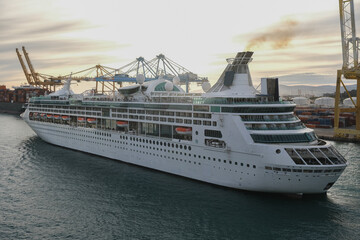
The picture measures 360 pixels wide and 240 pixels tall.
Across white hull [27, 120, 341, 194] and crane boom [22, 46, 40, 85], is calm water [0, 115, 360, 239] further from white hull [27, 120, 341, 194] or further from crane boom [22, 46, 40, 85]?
crane boom [22, 46, 40, 85]

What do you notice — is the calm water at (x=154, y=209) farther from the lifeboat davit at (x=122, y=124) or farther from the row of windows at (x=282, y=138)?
the lifeboat davit at (x=122, y=124)

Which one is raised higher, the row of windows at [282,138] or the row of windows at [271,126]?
the row of windows at [271,126]

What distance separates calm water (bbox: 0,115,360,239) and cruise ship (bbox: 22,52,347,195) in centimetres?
160

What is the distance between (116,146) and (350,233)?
81.9 feet

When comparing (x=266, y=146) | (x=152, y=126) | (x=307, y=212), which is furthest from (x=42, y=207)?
(x=307, y=212)

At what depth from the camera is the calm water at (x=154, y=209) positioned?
20.2m

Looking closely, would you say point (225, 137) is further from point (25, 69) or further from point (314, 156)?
point (25, 69)

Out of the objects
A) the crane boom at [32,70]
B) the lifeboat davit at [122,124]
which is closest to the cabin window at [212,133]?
the lifeboat davit at [122,124]

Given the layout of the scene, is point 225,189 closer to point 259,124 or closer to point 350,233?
point 259,124

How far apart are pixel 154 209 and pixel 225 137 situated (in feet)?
26.2

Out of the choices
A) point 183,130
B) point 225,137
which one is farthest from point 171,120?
point 225,137

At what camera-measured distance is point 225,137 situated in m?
26.2

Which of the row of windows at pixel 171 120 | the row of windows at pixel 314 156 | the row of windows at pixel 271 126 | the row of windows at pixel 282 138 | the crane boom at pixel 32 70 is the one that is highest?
the crane boom at pixel 32 70

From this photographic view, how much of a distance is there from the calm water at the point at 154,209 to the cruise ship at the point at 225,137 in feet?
5.24
